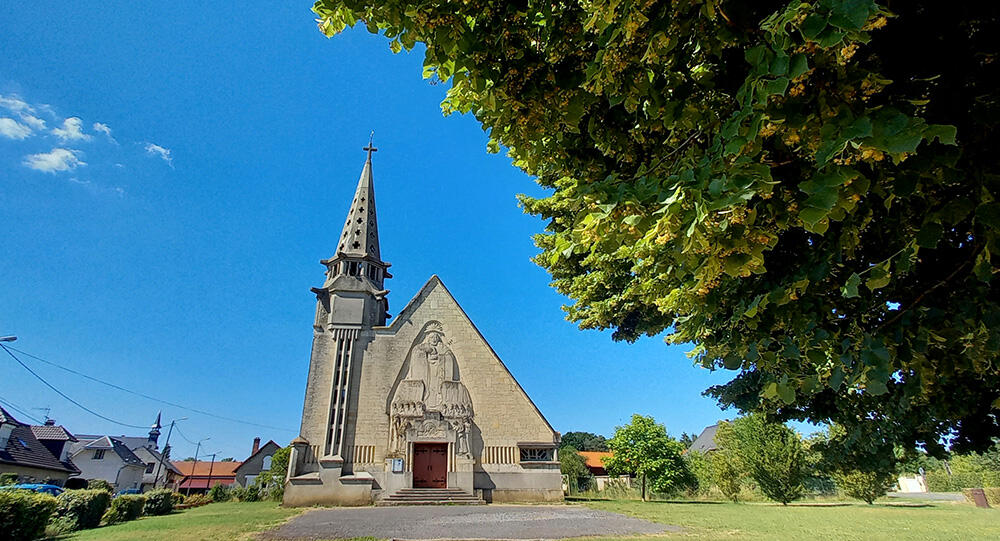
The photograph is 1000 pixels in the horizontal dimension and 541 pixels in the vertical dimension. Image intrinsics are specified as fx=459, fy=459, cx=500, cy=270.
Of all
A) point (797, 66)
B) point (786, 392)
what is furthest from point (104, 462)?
point (797, 66)

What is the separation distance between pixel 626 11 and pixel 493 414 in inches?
912

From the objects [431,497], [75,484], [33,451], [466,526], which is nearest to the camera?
[466,526]

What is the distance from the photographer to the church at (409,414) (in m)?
21.9

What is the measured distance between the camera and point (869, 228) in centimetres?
396

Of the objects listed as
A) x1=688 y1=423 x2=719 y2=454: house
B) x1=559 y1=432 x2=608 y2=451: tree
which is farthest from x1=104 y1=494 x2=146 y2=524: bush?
x1=559 y1=432 x2=608 y2=451: tree

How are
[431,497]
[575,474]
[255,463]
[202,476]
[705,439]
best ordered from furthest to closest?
[202,476]
[705,439]
[255,463]
[575,474]
[431,497]

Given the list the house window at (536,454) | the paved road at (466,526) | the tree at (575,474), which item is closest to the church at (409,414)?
the house window at (536,454)

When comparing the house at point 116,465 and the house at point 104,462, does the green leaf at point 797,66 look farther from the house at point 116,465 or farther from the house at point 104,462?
the house at point 104,462

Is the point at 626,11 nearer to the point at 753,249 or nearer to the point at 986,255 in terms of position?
the point at 753,249

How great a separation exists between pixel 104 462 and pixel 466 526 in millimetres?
61680

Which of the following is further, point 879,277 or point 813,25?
point 879,277

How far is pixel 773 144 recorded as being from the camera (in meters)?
3.02

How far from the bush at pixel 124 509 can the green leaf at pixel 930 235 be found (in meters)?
23.0

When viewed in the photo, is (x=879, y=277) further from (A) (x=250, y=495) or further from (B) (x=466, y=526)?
(A) (x=250, y=495)
